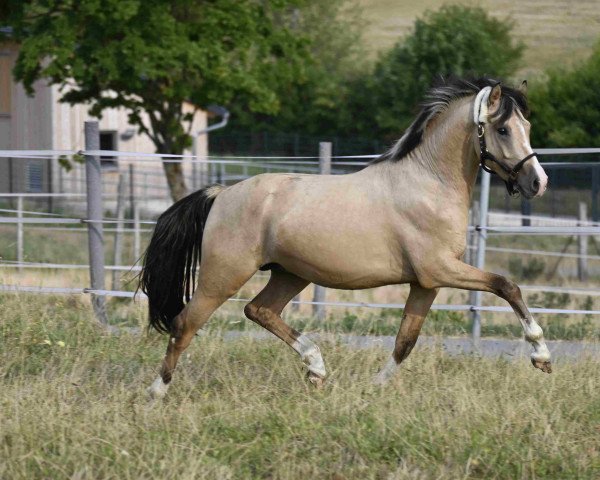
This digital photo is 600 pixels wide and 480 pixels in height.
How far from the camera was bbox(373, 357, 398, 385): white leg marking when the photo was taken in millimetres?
6445

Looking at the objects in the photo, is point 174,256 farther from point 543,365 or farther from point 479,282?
point 543,365

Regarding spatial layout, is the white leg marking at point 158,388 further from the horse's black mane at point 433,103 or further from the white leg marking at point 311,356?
the horse's black mane at point 433,103

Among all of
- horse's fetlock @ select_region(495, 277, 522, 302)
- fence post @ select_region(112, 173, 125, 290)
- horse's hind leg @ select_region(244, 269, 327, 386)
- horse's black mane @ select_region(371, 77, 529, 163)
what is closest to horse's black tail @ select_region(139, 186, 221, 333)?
horse's hind leg @ select_region(244, 269, 327, 386)

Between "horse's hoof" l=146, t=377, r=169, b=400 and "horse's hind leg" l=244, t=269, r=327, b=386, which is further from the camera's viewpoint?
"horse's hind leg" l=244, t=269, r=327, b=386

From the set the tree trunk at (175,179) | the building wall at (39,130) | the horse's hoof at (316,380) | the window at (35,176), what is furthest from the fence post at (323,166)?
the window at (35,176)

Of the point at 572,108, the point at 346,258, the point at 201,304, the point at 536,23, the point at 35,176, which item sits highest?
the point at 536,23

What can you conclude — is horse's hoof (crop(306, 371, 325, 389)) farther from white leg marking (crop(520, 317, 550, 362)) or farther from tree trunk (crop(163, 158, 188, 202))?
tree trunk (crop(163, 158, 188, 202))

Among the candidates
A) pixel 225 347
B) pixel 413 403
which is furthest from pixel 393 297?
pixel 413 403

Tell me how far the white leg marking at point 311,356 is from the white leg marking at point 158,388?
0.79 metres

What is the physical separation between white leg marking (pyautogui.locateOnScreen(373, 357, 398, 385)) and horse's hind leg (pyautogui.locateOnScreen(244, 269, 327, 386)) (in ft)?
1.32

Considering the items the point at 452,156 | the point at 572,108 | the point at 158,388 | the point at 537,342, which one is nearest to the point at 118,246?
the point at 158,388

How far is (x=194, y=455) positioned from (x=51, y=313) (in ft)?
12.6

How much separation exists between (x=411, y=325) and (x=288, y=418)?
4.29 feet

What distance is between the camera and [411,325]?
6.56 metres
